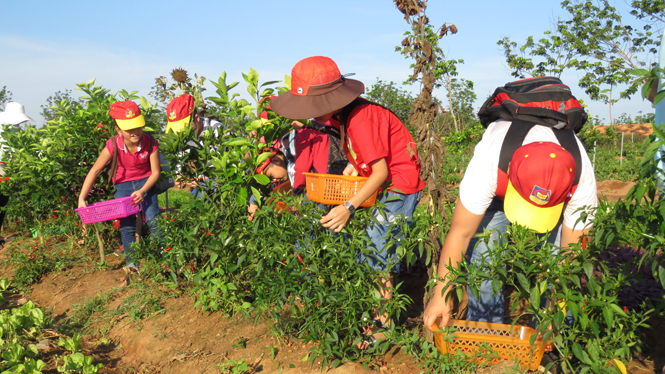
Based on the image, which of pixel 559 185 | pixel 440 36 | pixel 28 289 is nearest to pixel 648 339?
pixel 559 185

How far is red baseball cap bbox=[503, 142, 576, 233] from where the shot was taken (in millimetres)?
1595

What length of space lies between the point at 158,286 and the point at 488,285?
2527 millimetres

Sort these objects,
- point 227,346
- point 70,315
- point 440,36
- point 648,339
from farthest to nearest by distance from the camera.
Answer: point 70,315 < point 227,346 < point 648,339 < point 440,36

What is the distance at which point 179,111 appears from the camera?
11.6 feet

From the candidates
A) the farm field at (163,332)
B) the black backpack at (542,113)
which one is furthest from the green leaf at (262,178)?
the black backpack at (542,113)

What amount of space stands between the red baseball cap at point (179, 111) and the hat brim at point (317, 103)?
50.6 inches

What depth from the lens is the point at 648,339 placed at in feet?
8.48

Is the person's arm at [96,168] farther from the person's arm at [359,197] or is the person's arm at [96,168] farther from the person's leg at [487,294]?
the person's leg at [487,294]

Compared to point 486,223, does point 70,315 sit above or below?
below

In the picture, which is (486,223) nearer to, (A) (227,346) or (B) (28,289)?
(A) (227,346)

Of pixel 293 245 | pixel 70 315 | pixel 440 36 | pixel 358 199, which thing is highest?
pixel 440 36

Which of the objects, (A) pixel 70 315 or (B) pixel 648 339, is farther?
(A) pixel 70 315

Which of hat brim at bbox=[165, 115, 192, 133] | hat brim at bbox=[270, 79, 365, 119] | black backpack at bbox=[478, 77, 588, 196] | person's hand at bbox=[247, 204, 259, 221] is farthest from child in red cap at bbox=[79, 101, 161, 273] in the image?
black backpack at bbox=[478, 77, 588, 196]

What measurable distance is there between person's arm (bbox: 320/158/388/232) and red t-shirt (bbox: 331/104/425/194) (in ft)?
0.17
